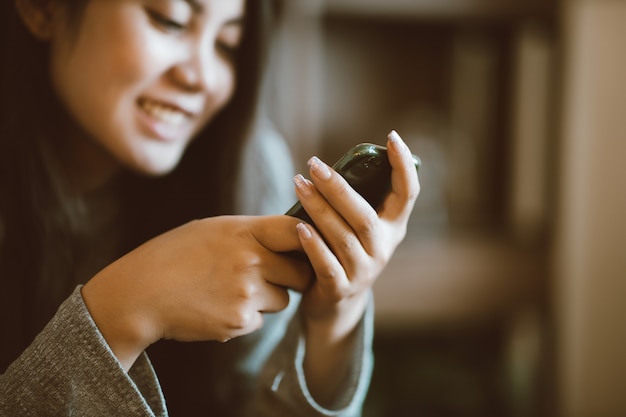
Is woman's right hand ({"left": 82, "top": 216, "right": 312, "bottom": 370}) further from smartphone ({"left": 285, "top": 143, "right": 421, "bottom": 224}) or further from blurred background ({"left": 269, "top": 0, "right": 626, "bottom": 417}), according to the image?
blurred background ({"left": 269, "top": 0, "right": 626, "bottom": 417})

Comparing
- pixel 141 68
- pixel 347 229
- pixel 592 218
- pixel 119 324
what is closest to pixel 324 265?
pixel 347 229

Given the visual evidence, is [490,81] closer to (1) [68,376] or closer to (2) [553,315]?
(2) [553,315]

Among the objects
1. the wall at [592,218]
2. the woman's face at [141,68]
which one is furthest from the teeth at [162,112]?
the wall at [592,218]

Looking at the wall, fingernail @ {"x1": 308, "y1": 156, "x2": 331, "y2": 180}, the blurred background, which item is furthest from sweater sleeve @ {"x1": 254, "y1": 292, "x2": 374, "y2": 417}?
the wall

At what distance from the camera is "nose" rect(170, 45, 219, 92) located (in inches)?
24.7

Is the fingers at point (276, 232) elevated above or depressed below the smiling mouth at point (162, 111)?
below

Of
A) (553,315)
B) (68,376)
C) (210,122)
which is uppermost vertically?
(210,122)

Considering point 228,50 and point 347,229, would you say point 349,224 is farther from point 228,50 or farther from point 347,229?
point 228,50

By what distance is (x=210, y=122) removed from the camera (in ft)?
2.52

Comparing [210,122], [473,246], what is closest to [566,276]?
[473,246]

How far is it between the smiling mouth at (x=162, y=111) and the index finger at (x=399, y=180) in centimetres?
31

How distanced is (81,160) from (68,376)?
0.39 metres

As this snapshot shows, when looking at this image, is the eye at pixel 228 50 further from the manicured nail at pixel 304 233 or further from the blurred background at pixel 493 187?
the blurred background at pixel 493 187

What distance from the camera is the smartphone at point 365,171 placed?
1.32ft
